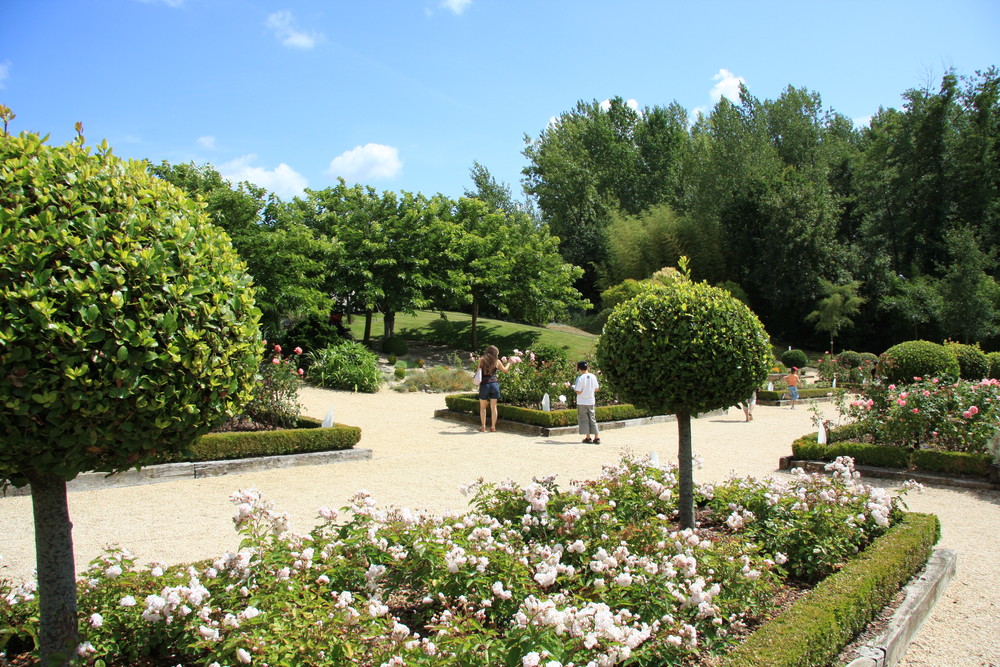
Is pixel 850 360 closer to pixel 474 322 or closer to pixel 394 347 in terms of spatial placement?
pixel 474 322

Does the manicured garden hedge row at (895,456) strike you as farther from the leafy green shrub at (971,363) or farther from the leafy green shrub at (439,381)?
the leafy green shrub at (971,363)

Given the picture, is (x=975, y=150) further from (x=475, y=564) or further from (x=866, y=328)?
(x=475, y=564)

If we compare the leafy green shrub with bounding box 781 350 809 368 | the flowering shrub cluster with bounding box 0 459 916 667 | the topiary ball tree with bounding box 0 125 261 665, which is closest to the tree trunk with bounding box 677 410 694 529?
the flowering shrub cluster with bounding box 0 459 916 667

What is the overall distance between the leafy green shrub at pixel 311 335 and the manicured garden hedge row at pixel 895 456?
14.8 m

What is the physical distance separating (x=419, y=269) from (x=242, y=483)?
1825cm

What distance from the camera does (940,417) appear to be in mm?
8633

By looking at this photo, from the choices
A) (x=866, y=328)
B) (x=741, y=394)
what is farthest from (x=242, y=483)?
(x=866, y=328)

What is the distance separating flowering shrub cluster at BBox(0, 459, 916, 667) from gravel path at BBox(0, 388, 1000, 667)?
34.2 inches

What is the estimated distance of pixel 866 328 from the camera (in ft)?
117

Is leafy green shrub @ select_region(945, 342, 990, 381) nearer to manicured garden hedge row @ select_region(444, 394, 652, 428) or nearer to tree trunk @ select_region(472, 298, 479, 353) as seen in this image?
manicured garden hedge row @ select_region(444, 394, 652, 428)

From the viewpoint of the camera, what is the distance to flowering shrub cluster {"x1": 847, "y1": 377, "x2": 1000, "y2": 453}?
8359 millimetres

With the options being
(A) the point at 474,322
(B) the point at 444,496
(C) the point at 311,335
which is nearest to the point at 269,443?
(B) the point at 444,496

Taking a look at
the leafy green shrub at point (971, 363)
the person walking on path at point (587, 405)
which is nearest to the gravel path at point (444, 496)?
the person walking on path at point (587, 405)

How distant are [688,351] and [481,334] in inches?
1033
